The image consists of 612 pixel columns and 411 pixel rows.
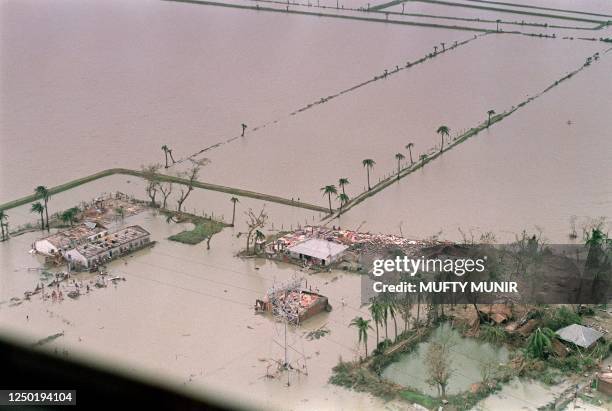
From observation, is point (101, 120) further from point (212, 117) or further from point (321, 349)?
point (321, 349)

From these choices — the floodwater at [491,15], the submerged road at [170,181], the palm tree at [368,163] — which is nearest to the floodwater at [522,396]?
the submerged road at [170,181]

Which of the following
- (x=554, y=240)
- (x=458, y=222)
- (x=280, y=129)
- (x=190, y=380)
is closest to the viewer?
(x=190, y=380)

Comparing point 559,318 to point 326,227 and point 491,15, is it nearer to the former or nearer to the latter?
point 326,227

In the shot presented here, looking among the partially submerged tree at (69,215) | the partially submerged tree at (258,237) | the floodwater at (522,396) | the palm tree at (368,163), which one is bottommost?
the floodwater at (522,396)

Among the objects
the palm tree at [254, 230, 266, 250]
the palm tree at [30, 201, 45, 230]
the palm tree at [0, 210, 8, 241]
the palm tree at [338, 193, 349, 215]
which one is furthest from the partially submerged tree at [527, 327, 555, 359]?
the palm tree at [0, 210, 8, 241]

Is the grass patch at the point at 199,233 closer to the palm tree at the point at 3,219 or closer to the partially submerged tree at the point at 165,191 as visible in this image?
the partially submerged tree at the point at 165,191

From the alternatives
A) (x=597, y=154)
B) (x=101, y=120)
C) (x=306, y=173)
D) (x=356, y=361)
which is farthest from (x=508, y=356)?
(x=101, y=120)

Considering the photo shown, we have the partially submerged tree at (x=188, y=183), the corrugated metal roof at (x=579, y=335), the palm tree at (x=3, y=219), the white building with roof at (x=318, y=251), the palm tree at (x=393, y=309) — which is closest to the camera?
the corrugated metal roof at (x=579, y=335)
